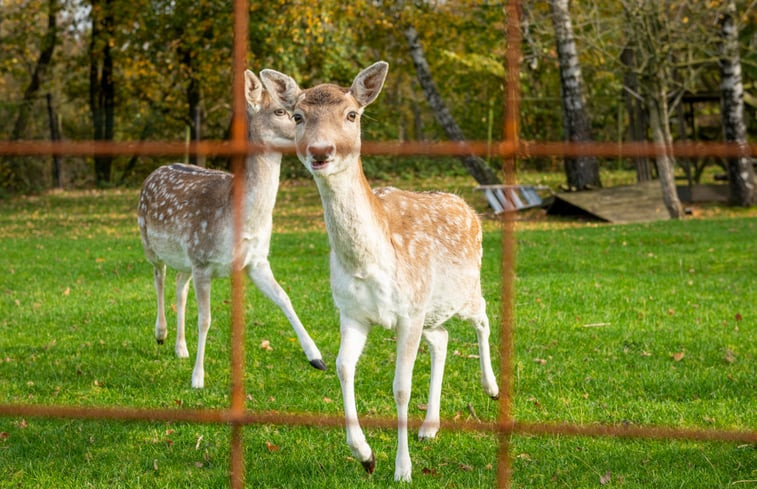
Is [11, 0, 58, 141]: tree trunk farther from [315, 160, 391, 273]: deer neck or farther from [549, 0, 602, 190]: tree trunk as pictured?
[315, 160, 391, 273]: deer neck

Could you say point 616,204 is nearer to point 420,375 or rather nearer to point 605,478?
point 420,375

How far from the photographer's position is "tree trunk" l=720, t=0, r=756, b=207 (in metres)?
12.7

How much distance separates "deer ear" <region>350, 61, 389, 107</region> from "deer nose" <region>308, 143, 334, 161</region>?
36 centimetres

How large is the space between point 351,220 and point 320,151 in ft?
1.15

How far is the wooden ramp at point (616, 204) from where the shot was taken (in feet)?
42.1

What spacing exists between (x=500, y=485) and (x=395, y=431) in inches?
58.1

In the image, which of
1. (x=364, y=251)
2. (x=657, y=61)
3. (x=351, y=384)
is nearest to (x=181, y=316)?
(x=351, y=384)

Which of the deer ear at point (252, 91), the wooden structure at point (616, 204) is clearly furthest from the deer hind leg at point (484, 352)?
the wooden structure at point (616, 204)

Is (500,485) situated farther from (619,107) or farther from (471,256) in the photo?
(619,107)

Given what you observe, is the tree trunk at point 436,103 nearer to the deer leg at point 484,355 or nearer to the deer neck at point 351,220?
the deer leg at point 484,355

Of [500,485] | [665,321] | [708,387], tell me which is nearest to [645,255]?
[665,321]

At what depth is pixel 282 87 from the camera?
3.48 metres

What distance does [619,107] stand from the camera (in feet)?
71.8

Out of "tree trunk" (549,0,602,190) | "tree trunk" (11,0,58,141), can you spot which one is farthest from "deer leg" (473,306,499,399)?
"tree trunk" (11,0,58,141)
